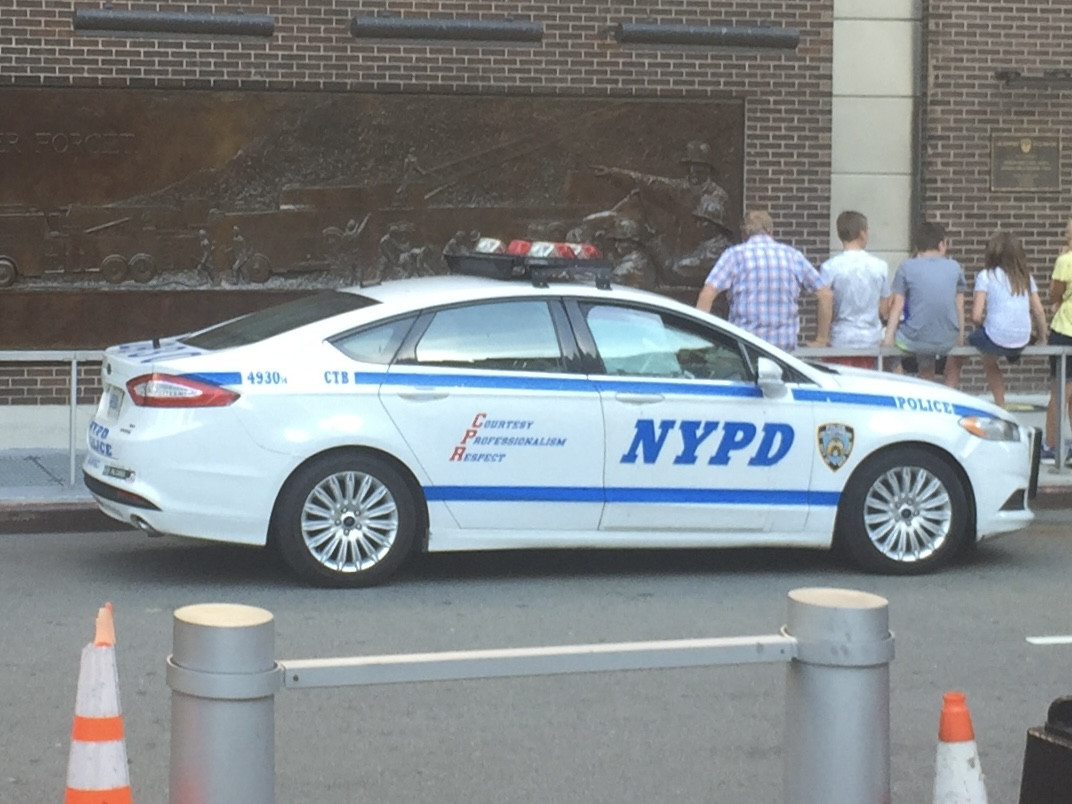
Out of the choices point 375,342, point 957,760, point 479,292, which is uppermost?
point 479,292

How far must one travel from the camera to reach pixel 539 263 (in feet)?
30.8

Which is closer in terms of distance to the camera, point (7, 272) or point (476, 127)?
point (7, 272)

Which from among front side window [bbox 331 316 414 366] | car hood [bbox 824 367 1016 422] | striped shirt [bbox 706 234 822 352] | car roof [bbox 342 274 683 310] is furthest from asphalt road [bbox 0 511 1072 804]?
striped shirt [bbox 706 234 822 352]

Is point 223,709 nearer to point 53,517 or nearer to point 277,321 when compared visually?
point 277,321

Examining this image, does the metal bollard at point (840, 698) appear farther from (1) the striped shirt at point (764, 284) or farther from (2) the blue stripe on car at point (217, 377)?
(1) the striped shirt at point (764, 284)

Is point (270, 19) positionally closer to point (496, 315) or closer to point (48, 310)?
point (48, 310)

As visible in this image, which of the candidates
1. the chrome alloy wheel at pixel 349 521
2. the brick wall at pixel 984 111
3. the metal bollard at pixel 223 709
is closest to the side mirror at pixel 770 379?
the chrome alloy wheel at pixel 349 521

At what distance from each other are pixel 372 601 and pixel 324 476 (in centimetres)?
61

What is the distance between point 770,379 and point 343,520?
7.02 ft

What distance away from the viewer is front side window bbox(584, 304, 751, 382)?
30.4 ft

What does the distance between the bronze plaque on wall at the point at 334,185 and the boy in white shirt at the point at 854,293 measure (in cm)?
402

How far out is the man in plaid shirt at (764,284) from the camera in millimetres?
11953

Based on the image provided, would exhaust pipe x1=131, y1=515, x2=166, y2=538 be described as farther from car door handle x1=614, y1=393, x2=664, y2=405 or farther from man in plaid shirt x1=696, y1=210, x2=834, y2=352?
man in plaid shirt x1=696, y1=210, x2=834, y2=352

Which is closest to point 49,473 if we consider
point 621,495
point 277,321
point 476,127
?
point 277,321
